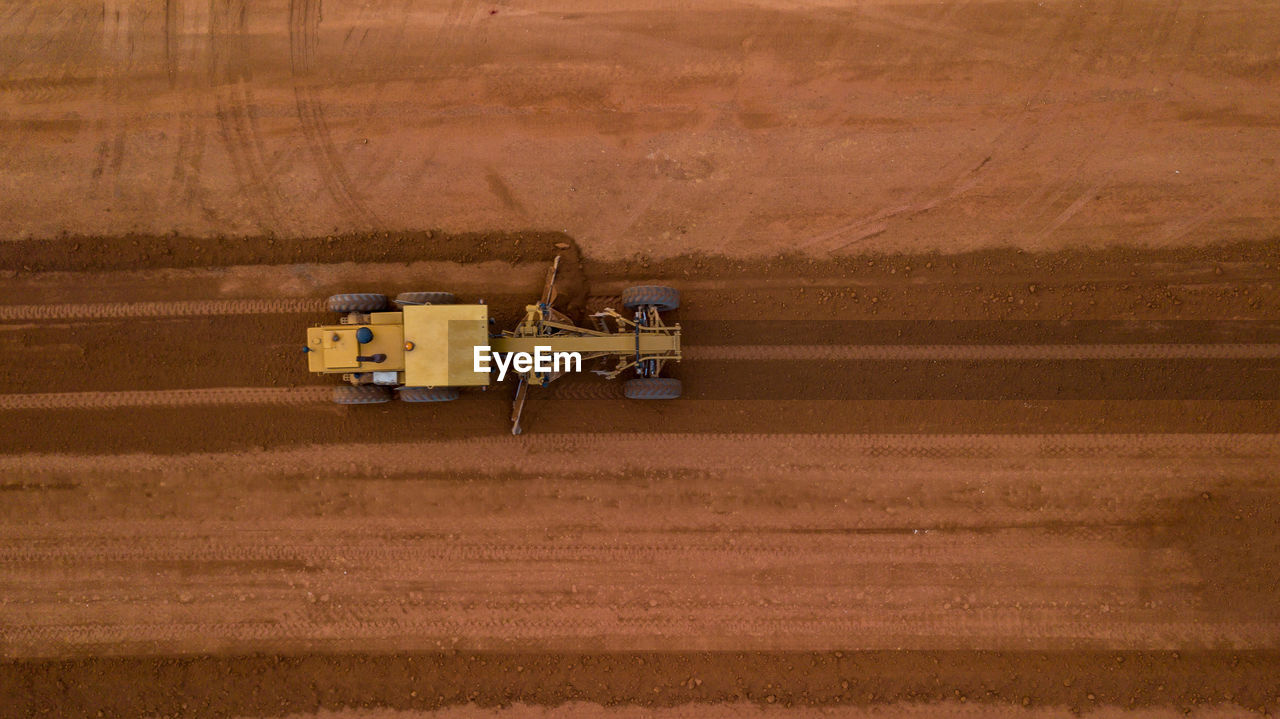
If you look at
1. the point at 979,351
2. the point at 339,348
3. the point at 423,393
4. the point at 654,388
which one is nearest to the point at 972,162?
the point at 979,351

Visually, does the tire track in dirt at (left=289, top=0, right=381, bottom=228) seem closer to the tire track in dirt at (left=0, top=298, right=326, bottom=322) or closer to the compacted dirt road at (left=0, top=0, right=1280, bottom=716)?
the compacted dirt road at (left=0, top=0, right=1280, bottom=716)

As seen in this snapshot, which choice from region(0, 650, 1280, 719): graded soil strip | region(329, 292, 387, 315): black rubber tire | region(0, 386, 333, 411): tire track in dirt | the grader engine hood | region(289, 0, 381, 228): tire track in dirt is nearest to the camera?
the grader engine hood

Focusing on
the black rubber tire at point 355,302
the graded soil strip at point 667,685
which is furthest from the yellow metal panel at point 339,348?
the graded soil strip at point 667,685

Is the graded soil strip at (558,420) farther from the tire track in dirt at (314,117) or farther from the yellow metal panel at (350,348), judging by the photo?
the tire track in dirt at (314,117)

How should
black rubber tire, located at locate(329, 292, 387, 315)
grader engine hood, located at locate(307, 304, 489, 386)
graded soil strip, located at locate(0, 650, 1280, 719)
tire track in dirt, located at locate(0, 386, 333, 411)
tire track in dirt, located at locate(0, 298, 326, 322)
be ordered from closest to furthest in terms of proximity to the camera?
grader engine hood, located at locate(307, 304, 489, 386) → black rubber tire, located at locate(329, 292, 387, 315) → graded soil strip, located at locate(0, 650, 1280, 719) → tire track in dirt, located at locate(0, 386, 333, 411) → tire track in dirt, located at locate(0, 298, 326, 322)

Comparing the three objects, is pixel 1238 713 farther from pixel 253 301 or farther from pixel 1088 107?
pixel 253 301

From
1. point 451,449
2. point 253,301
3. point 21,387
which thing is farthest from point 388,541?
point 21,387

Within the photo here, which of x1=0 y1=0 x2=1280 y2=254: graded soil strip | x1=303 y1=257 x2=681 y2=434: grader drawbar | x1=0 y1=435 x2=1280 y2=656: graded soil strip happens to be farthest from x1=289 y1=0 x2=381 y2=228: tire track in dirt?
x1=0 y1=435 x2=1280 y2=656: graded soil strip
